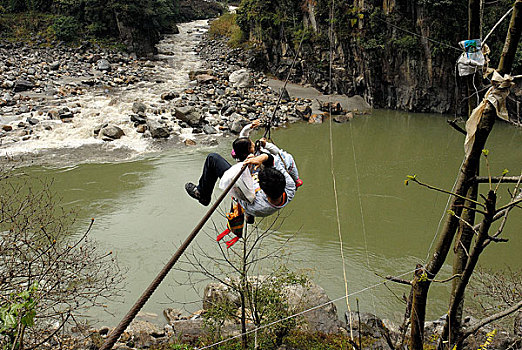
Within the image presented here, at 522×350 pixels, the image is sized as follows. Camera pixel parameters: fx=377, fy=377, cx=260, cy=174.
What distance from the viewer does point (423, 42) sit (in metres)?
11.5

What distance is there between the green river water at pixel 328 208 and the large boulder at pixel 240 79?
399 cm

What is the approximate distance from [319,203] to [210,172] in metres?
4.67

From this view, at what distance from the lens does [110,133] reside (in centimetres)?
1037

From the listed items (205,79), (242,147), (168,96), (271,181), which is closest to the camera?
(271,181)

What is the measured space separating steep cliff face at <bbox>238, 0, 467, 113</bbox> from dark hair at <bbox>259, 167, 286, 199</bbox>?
31.3 ft

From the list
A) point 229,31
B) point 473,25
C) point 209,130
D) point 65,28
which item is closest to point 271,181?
point 473,25

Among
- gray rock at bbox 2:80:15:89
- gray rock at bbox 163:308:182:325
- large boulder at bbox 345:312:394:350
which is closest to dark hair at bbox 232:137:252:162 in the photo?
large boulder at bbox 345:312:394:350

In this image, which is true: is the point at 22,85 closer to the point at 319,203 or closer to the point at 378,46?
the point at 319,203

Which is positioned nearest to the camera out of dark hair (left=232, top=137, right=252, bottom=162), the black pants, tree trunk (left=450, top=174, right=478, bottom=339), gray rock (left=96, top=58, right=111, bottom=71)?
tree trunk (left=450, top=174, right=478, bottom=339)

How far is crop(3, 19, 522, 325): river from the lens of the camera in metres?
5.32

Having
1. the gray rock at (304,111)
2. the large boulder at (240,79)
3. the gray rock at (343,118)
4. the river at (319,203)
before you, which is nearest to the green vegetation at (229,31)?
the large boulder at (240,79)

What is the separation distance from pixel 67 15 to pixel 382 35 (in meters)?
14.3

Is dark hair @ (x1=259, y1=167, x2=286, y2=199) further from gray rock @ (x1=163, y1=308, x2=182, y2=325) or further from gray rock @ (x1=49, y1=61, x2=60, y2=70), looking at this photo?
gray rock @ (x1=49, y1=61, x2=60, y2=70)

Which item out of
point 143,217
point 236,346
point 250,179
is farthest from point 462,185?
point 143,217
